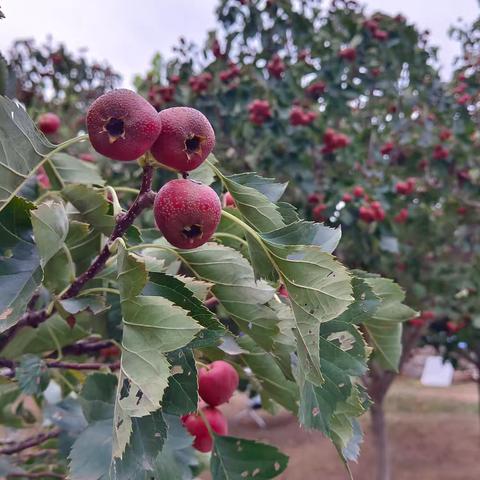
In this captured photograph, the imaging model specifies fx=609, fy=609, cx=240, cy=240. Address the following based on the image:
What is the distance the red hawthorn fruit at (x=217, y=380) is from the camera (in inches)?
44.3

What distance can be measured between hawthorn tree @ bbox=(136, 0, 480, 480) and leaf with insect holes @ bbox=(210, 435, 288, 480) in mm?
2836

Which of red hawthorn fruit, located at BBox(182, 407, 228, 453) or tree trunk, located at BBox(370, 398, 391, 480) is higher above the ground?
red hawthorn fruit, located at BBox(182, 407, 228, 453)

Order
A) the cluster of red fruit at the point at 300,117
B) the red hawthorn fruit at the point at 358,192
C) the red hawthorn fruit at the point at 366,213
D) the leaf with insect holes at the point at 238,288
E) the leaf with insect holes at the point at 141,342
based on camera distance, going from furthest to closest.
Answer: the cluster of red fruit at the point at 300,117, the red hawthorn fruit at the point at 358,192, the red hawthorn fruit at the point at 366,213, the leaf with insect holes at the point at 238,288, the leaf with insect holes at the point at 141,342

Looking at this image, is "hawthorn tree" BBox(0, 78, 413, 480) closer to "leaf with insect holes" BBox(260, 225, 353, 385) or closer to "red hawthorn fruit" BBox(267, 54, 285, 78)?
"leaf with insect holes" BBox(260, 225, 353, 385)

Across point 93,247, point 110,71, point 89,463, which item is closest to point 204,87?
point 110,71

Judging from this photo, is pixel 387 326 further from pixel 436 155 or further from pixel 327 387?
pixel 436 155

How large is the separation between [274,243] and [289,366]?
24 centimetres

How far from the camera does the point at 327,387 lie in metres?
0.89

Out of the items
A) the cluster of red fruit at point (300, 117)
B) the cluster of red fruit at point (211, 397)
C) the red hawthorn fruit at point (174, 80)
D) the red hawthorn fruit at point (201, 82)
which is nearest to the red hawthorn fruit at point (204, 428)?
the cluster of red fruit at point (211, 397)

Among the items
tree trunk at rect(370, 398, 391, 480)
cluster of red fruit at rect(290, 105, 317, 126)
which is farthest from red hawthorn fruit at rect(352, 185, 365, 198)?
tree trunk at rect(370, 398, 391, 480)

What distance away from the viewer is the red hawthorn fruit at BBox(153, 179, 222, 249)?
2.48 feet

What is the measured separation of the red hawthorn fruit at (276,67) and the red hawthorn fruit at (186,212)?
3.90m

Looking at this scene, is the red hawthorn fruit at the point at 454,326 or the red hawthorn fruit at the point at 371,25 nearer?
the red hawthorn fruit at the point at 371,25

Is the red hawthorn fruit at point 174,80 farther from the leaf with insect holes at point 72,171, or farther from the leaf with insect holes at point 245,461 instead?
the leaf with insect holes at point 245,461
